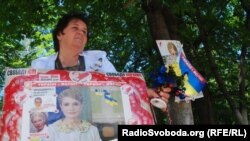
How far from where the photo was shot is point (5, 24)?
6.77m

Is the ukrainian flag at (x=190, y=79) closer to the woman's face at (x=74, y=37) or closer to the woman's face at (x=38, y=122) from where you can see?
the woman's face at (x=74, y=37)

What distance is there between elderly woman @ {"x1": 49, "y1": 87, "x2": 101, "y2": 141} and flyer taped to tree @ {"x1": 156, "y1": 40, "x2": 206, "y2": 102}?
0.70 meters

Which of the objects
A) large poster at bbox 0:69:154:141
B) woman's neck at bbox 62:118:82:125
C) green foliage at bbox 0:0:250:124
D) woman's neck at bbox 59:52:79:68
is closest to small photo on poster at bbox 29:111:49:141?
large poster at bbox 0:69:154:141

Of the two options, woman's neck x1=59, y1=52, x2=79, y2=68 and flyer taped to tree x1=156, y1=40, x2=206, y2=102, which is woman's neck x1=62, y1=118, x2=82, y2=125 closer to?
woman's neck x1=59, y1=52, x2=79, y2=68

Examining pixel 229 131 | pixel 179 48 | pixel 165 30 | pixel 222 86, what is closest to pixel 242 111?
pixel 222 86

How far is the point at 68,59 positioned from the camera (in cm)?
326

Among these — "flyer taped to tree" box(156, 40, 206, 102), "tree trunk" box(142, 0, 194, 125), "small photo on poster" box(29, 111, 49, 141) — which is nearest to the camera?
"small photo on poster" box(29, 111, 49, 141)

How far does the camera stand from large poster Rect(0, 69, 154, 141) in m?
2.87

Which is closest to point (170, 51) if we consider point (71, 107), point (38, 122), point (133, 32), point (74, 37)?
point (74, 37)

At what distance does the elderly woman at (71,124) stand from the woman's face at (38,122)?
5 cm

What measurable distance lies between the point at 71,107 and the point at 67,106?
3 centimetres

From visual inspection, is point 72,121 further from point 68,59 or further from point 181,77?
point 181,77

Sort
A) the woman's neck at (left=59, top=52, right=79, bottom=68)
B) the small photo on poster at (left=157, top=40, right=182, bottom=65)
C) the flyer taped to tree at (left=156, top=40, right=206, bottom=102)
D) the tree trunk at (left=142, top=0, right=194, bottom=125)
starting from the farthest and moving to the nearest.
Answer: the tree trunk at (left=142, top=0, right=194, bottom=125), the small photo on poster at (left=157, top=40, right=182, bottom=65), the flyer taped to tree at (left=156, top=40, right=206, bottom=102), the woman's neck at (left=59, top=52, right=79, bottom=68)

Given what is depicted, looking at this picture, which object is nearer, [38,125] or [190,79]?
[38,125]
